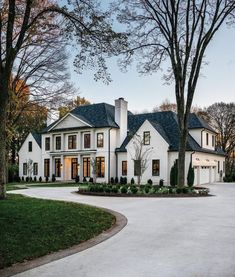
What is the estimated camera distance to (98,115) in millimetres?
38750

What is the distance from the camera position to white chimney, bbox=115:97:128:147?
37.1 m

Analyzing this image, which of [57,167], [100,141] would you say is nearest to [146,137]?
[100,141]

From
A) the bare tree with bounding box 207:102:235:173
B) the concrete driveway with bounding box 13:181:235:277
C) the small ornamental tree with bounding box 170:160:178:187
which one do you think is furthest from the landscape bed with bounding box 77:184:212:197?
the bare tree with bounding box 207:102:235:173

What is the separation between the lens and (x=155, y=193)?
20.9m

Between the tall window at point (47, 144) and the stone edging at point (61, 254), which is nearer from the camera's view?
the stone edging at point (61, 254)

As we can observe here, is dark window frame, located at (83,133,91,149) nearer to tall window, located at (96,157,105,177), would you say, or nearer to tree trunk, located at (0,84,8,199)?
tall window, located at (96,157,105,177)

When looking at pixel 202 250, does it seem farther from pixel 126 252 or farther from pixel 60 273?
pixel 60 273

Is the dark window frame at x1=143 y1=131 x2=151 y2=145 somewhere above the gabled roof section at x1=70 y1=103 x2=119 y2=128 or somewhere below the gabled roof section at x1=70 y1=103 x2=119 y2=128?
below

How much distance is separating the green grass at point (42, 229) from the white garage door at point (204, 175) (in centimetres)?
2524

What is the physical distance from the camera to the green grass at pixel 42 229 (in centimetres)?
695

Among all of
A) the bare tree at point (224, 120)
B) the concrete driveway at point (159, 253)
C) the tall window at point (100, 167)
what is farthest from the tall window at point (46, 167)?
the concrete driveway at point (159, 253)

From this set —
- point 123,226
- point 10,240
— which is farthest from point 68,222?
point 10,240

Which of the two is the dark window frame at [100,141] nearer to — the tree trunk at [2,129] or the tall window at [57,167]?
the tall window at [57,167]

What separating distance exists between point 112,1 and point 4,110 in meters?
11.2
